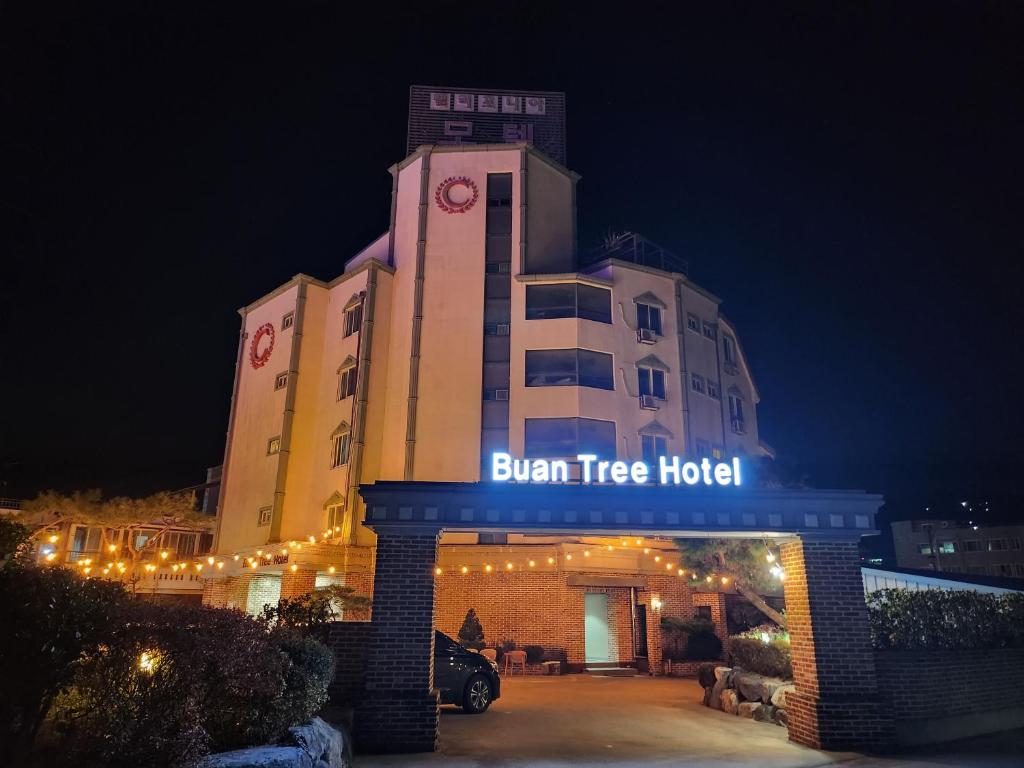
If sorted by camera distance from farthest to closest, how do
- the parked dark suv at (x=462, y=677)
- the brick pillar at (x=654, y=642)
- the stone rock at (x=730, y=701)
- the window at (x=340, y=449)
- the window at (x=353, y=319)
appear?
the window at (x=353, y=319) → the window at (x=340, y=449) → the brick pillar at (x=654, y=642) → the stone rock at (x=730, y=701) → the parked dark suv at (x=462, y=677)

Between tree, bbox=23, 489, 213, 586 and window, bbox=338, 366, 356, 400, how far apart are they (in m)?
12.2

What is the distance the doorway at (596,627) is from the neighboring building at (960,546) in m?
54.4

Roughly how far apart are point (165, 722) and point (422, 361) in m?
22.9

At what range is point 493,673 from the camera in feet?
50.6

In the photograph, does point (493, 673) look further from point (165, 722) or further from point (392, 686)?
point (165, 722)

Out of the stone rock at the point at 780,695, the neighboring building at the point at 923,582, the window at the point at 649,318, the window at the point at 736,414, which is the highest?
the window at the point at 649,318

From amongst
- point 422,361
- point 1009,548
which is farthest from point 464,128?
point 1009,548

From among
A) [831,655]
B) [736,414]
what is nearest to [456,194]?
[736,414]

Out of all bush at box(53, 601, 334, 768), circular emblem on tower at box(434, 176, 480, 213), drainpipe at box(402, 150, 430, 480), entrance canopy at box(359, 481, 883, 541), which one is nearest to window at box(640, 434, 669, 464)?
drainpipe at box(402, 150, 430, 480)

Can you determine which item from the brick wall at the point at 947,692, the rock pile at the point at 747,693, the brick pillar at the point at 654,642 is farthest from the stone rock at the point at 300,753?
the brick pillar at the point at 654,642

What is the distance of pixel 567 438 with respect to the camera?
89.5 ft

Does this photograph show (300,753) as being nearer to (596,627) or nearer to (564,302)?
(596,627)

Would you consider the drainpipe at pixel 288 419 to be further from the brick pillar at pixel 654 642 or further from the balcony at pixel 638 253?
the brick pillar at pixel 654 642

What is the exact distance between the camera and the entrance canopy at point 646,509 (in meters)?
12.0
